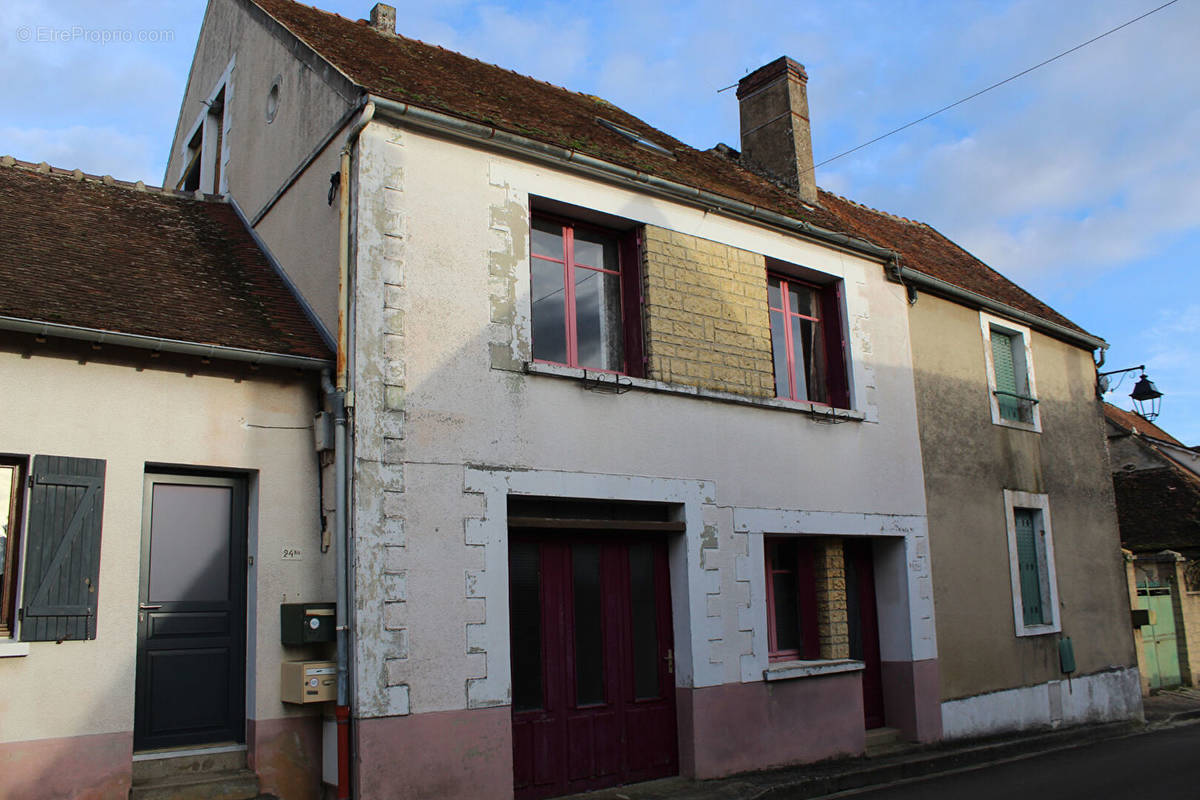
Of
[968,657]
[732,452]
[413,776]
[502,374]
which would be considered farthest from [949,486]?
[413,776]

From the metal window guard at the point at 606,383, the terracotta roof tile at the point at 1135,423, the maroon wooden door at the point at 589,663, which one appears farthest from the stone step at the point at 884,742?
the terracotta roof tile at the point at 1135,423

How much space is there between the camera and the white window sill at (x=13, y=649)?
6.19 meters

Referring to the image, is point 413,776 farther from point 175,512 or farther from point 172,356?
point 172,356

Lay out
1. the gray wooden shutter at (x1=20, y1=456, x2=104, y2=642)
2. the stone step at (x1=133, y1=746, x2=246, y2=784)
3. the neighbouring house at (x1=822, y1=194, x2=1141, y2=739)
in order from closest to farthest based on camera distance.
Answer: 1. the gray wooden shutter at (x1=20, y1=456, x2=104, y2=642)
2. the stone step at (x1=133, y1=746, x2=246, y2=784)
3. the neighbouring house at (x1=822, y1=194, x2=1141, y2=739)

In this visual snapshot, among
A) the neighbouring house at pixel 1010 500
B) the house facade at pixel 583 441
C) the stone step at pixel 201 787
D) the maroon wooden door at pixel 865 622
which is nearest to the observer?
the stone step at pixel 201 787

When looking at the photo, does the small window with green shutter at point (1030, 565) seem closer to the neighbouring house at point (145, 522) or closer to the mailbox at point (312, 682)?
the mailbox at point (312, 682)

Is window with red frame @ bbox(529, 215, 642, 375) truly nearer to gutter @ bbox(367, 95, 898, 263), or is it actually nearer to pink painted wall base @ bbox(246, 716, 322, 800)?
gutter @ bbox(367, 95, 898, 263)

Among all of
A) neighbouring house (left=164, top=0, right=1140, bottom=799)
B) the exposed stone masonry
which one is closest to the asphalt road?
neighbouring house (left=164, top=0, right=1140, bottom=799)

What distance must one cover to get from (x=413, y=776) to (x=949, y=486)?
7420 mm

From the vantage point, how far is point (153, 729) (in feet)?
22.7

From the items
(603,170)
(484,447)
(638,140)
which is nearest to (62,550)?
(484,447)

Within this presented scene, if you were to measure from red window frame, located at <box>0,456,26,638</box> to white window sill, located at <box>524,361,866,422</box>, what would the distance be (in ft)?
11.9

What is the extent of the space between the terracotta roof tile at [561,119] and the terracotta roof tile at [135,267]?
1.97 meters

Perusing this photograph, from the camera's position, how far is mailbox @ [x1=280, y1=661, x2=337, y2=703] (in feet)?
22.6
